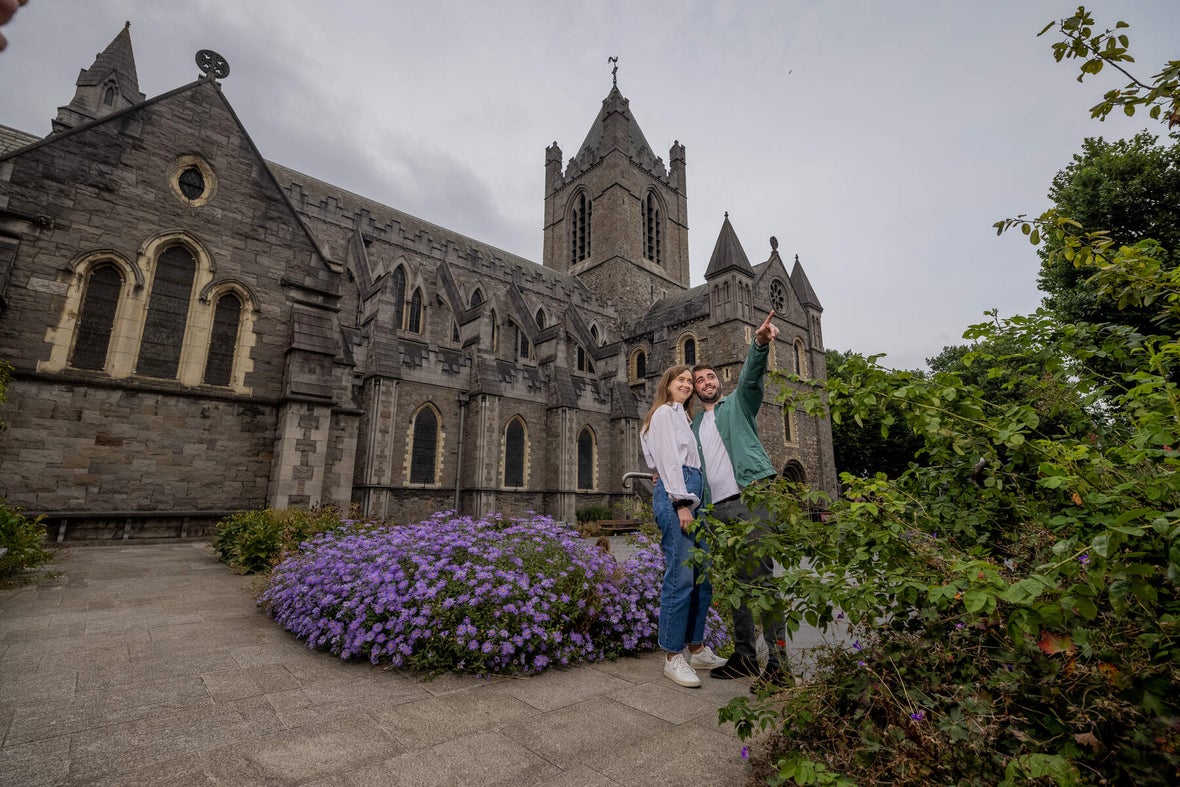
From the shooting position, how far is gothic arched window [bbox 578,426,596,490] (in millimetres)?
22203

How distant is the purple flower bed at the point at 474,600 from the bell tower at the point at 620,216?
2759 cm

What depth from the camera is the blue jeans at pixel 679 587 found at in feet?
11.3

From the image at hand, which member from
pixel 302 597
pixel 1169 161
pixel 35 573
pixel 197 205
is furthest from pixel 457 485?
pixel 1169 161

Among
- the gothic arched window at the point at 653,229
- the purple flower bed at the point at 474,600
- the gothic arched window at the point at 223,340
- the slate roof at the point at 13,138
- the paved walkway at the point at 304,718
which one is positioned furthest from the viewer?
the gothic arched window at the point at 653,229

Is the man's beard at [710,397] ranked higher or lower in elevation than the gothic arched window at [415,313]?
lower

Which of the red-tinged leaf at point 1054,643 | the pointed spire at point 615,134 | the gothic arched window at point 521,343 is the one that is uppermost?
the pointed spire at point 615,134

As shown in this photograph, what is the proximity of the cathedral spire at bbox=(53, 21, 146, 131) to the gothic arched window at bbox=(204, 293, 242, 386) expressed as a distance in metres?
12.4

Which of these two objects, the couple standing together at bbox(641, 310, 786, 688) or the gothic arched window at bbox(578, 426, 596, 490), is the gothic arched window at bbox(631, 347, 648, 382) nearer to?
the gothic arched window at bbox(578, 426, 596, 490)

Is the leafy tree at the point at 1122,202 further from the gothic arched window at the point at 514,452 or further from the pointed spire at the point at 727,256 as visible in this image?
the gothic arched window at the point at 514,452

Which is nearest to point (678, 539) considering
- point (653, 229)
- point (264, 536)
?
point (264, 536)

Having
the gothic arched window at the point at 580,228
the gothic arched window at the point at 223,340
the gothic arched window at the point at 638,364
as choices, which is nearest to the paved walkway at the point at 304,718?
the gothic arched window at the point at 223,340

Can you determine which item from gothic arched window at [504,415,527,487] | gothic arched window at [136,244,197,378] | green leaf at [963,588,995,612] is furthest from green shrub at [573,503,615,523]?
green leaf at [963,588,995,612]

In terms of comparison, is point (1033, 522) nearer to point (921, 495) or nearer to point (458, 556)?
point (921, 495)

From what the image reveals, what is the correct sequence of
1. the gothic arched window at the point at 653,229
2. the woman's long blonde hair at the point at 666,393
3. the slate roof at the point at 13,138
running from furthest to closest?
the gothic arched window at the point at 653,229
the slate roof at the point at 13,138
the woman's long blonde hair at the point at 666,393
